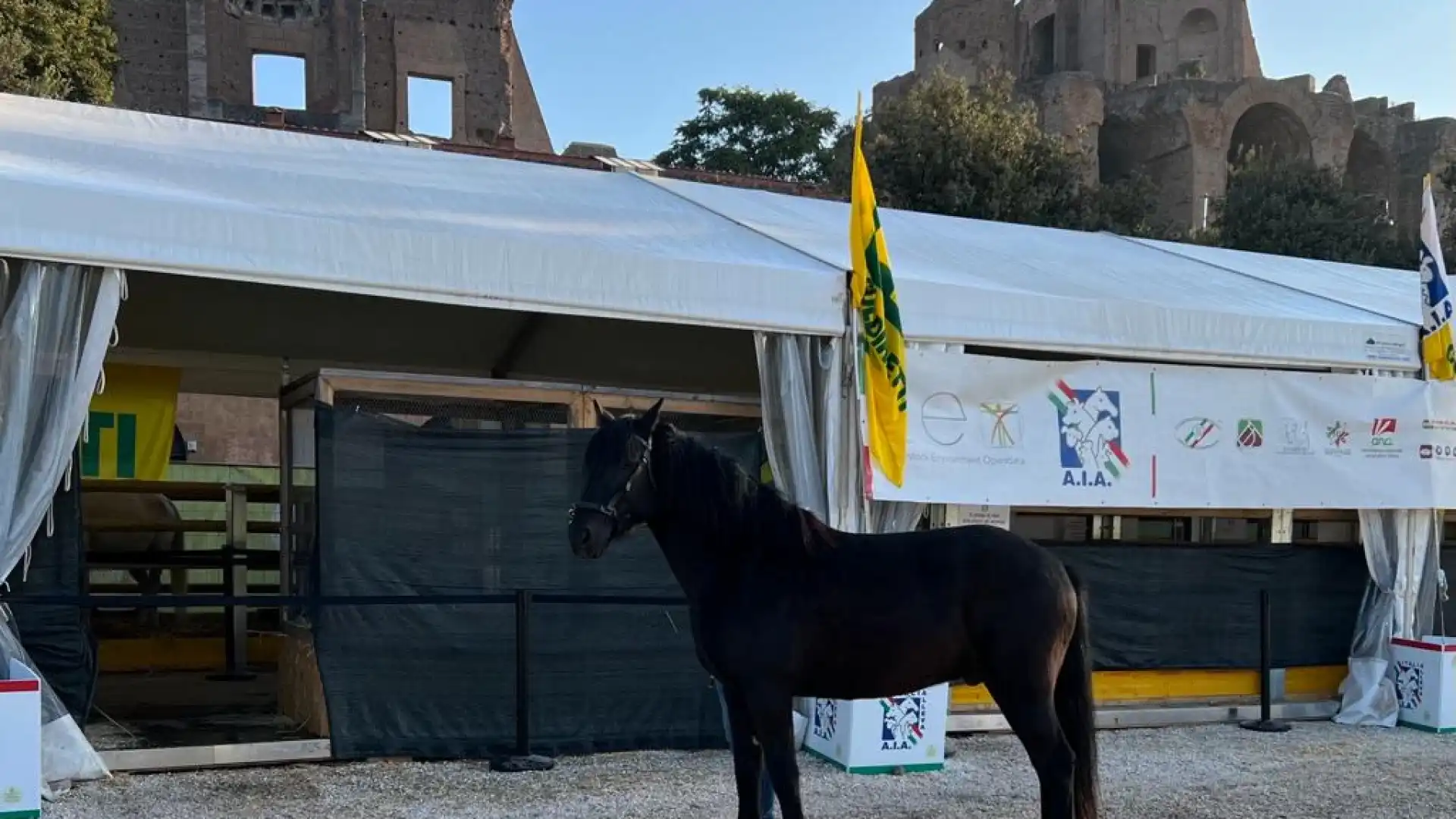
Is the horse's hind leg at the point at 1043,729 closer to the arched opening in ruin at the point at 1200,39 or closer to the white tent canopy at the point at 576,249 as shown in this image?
the white tent canopy at the point at 576,249

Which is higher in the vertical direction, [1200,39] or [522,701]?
[1200,39]

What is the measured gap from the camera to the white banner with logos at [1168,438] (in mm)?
6848

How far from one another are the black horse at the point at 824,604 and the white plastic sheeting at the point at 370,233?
177 centimetres

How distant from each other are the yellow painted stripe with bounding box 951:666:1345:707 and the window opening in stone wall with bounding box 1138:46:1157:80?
160ft

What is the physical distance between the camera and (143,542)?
1012cm

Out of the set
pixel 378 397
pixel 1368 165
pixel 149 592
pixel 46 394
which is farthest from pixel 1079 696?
pixel 1368 165

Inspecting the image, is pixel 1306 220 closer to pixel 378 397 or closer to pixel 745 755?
pixel 378 397

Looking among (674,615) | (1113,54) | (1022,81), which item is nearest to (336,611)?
(674,615)

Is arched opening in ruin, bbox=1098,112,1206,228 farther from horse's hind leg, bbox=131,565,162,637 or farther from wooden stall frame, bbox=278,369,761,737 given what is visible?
wooden stall frame, bbox=278,369,761,737

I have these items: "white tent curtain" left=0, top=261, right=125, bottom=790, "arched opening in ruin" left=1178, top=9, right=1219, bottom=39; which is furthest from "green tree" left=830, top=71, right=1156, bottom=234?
"arched opening in ruin" left=1178, top=9, right=1219, bottom=39

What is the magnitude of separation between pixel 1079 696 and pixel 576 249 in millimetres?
3249

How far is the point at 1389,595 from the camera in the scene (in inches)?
324

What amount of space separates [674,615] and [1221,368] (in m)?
3.83

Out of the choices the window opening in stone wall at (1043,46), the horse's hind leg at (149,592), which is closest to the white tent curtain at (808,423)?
the horse's hind leg at (149,592)
